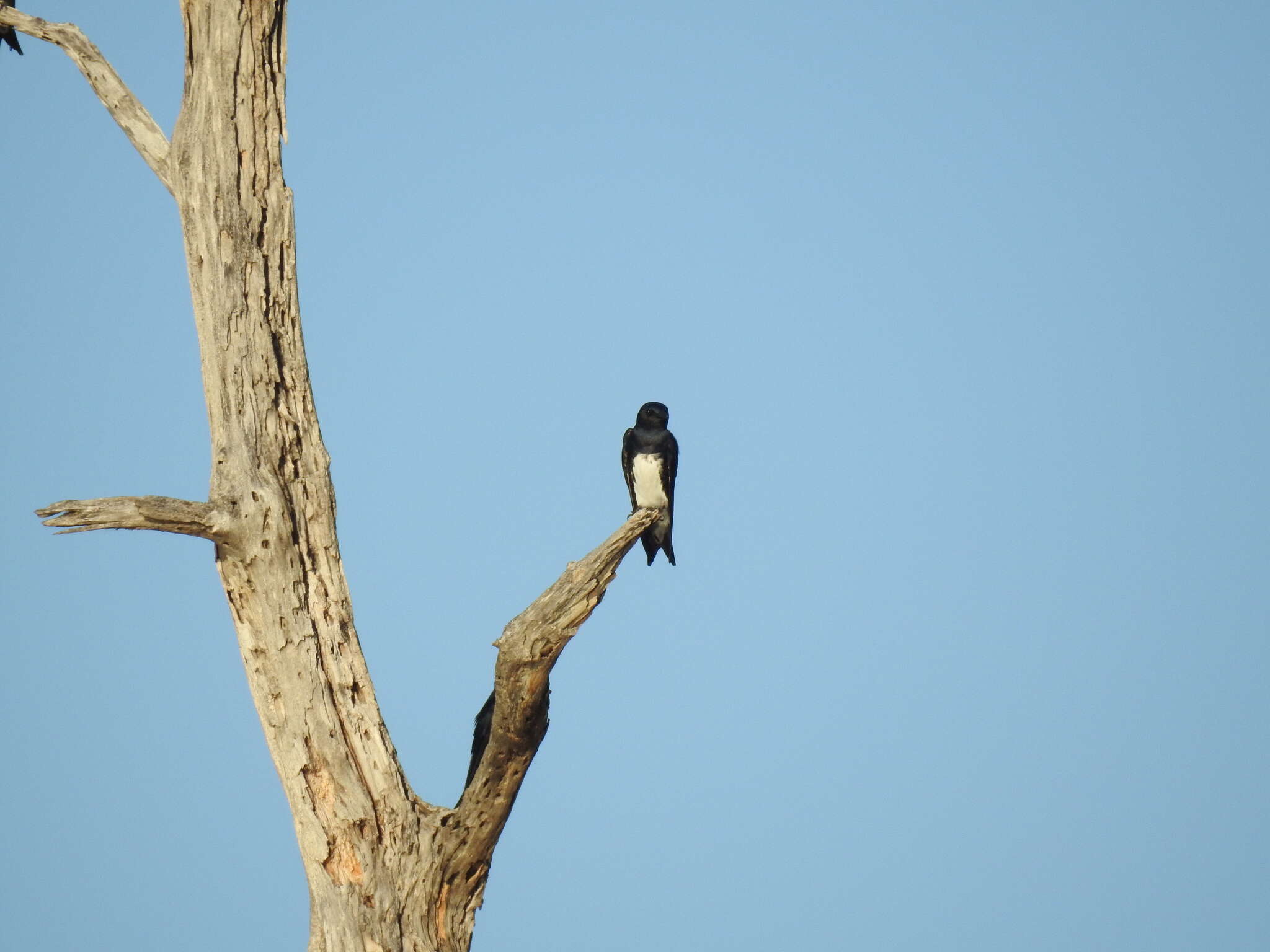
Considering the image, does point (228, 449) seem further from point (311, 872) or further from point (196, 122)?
point (311, 872)

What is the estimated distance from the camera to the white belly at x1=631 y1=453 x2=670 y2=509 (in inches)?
406

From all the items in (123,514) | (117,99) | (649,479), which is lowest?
(123,514)

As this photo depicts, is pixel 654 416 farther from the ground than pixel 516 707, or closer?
farther from the ground

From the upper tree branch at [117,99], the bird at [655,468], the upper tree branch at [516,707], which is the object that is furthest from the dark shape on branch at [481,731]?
the bird at [655,468]

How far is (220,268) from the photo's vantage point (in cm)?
581

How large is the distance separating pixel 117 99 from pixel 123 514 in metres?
2.16

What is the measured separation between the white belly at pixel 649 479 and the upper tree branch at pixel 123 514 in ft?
17.7

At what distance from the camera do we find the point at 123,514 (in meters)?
4.97

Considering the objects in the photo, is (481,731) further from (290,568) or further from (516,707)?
(290,568)

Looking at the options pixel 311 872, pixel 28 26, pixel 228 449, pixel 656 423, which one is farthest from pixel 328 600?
pixel 656 423

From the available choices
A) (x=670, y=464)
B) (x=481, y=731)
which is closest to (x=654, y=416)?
(x=670, y=464)

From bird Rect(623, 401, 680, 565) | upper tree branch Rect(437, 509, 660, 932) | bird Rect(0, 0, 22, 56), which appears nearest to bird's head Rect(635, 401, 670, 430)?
bird Rect(623, 401, 680, 565)

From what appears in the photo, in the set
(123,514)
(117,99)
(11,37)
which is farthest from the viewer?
(11,37)

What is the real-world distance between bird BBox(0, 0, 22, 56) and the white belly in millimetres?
5202
